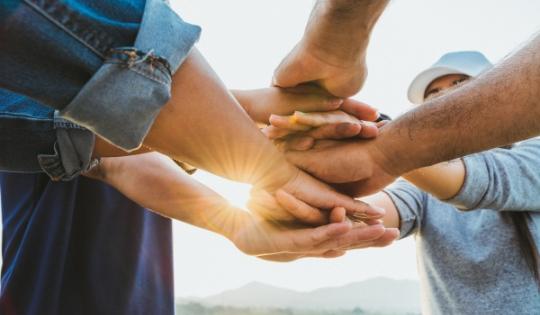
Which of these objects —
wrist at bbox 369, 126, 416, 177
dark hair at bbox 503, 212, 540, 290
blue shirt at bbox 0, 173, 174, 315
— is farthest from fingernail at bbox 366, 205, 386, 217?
blue shirt at bbox 0, 173, 174, 315

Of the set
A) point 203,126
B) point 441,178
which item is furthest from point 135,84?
point 441,178

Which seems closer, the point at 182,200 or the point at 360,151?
the point at 360,151

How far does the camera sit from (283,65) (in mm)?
1396

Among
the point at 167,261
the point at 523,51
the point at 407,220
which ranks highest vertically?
the point at 523,51

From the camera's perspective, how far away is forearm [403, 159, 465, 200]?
149 cm

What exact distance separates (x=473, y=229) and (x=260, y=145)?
3.78ft

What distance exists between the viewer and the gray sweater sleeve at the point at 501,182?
152 cm

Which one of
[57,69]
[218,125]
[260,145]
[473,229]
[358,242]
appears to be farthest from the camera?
[473,229]

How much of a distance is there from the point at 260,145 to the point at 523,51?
73 centimetres

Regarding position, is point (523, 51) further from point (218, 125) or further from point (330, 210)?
point (218, 125)

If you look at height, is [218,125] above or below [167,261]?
above

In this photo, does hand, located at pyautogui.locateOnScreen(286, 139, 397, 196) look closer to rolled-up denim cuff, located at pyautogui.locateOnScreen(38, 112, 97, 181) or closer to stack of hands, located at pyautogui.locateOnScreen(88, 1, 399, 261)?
stack of hands, located at pyautogui.locateOnScreen(88, 1, 399, 261)

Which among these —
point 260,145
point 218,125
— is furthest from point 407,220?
point 218,125

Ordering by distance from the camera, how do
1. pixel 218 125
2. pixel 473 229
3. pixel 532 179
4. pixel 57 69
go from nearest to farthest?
pixel 57 69
pixel 218 125
pixel 532 179
pixel 473 229
